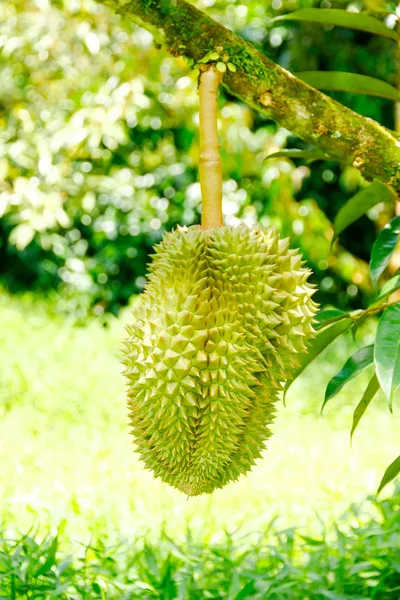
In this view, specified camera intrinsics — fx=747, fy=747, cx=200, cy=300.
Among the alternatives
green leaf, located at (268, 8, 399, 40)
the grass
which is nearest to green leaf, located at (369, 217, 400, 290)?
green leaf, located at (268, 8, 399, 40)

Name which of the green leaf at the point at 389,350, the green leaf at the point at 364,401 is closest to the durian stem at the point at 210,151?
the green leaf at the point at 389,350

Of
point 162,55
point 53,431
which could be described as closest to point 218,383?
point 53,431

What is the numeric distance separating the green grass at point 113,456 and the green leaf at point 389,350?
115 centimetres

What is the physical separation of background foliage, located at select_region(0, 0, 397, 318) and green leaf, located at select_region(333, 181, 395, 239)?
2.41m

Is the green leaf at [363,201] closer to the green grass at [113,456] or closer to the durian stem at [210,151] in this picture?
the durian stem at [210,151]

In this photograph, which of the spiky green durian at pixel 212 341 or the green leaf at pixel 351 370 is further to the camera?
the green leaf at pixel 351 370

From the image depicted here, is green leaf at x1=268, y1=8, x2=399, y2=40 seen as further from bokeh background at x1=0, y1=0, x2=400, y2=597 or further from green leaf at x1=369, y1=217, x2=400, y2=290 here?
bokeh background at x1=0, y1=0, x2=400, y2=597

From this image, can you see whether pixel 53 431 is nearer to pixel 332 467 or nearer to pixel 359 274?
pixel 332 467

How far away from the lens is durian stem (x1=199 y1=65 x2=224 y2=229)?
84 centimetres

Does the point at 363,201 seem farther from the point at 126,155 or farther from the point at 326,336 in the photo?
the point at 126,155

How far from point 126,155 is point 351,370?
10.3 ft

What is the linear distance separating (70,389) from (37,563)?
1.60 meters

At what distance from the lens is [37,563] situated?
182 cm

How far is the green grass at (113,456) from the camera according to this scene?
226 centimetres
